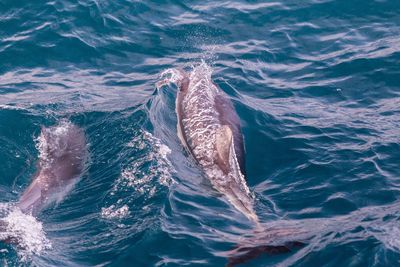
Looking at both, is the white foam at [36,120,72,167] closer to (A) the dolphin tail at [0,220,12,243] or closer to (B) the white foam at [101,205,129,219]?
(B) the white foam at [101,205,129,219]

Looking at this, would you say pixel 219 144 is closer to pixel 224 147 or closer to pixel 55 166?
Answer: pixel 224 147

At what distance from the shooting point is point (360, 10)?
622 inches

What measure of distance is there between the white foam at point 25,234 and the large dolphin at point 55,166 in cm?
15

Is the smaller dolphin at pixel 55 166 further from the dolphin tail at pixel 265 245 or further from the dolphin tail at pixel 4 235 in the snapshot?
the dolphin tail at pixel 265 245

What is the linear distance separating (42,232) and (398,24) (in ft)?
35.4

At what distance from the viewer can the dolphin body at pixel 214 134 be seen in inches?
348

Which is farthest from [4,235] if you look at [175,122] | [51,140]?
[175,122]

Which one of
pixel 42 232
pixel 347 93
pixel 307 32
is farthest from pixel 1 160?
pixel 307 32

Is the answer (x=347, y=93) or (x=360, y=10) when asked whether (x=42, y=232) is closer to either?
(x=347, y=93)

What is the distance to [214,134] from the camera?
9.92 metres

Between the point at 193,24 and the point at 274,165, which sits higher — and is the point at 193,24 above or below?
above

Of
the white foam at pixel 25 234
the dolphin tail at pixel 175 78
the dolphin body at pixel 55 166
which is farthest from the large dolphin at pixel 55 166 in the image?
the dolphin tail at pixel 175 78

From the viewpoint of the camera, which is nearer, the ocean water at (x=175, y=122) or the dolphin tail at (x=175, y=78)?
the ocean water at (x=175, y=122)

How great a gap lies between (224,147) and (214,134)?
0.69 meters
